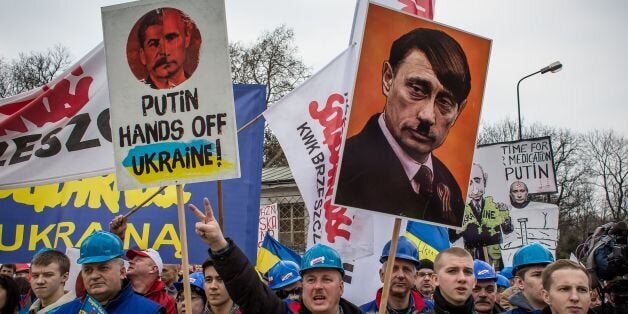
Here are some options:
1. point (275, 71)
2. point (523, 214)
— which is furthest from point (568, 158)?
point (523, 214)

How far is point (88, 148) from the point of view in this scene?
6.02m

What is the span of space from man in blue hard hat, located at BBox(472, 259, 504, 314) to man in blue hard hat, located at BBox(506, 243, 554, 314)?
44 centimetres

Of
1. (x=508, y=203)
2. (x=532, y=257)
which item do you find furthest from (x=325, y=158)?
(x=508, y=203)

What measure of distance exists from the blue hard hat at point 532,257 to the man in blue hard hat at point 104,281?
2.72 m

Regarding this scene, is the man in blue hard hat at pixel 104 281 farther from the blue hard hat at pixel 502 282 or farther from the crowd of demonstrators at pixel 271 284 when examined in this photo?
the blue hard hat at pixel 502 282

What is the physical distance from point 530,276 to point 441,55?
1.89 m

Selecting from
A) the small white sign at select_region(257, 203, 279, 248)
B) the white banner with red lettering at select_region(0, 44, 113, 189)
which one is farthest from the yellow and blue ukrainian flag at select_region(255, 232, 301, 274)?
the small white sign at select_region(257, 203, 279, 248)

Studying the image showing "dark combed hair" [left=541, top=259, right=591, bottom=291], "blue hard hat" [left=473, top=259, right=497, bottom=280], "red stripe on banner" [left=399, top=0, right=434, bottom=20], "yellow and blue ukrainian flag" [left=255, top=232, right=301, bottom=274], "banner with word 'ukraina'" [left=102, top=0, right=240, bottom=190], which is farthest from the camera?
"yellow and blue ukrainian flag" [left=255, top=232, right=301, bottom=274]

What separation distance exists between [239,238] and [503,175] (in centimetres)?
575

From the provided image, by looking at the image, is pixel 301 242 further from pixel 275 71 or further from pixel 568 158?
pixel 568 158

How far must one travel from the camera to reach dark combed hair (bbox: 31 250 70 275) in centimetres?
505

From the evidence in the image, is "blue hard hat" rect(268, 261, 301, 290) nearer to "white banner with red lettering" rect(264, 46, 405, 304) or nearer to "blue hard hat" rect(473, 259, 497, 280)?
"white banner with red lettering" rect(264, 46, 405, 304)

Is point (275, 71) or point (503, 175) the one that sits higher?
point (275, 71)

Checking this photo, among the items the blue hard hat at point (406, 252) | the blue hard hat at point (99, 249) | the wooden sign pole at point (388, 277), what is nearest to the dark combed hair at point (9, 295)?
the blue hard hat at point (99, 249)
